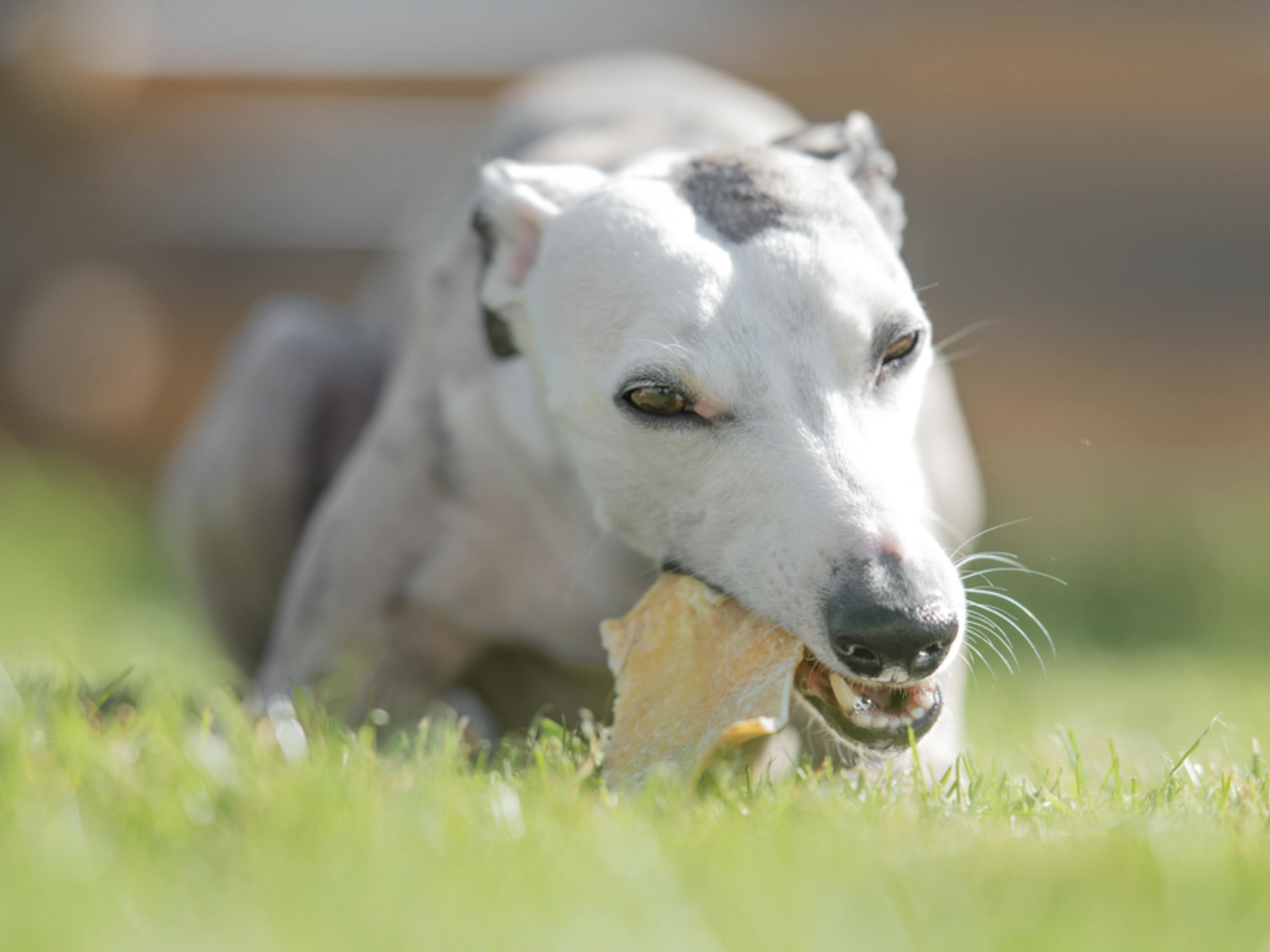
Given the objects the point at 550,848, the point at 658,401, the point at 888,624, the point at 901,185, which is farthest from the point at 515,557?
the point at 901,185

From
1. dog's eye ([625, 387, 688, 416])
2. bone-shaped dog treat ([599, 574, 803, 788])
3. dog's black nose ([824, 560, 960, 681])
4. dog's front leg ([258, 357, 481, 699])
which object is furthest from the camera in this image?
dog's front leg ([258, 357, 481, 699])

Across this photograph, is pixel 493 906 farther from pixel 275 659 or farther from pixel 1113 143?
pixel 1113 143

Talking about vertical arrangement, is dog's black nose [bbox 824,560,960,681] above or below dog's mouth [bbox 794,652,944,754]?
above

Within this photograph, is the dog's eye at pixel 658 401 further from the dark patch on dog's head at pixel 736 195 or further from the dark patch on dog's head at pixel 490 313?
the dark patch on dog's head at pixel 490 313

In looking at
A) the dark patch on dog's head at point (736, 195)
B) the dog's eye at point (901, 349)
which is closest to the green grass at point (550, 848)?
the dog's eye at point (901, 349)

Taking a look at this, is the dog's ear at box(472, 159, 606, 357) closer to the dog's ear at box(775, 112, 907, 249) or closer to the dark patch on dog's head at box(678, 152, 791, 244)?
the dark patch on dog's head at box(678, 152, 791, 244)

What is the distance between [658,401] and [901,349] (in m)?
0.45

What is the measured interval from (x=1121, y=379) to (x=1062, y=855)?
566cm

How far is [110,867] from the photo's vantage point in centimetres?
166

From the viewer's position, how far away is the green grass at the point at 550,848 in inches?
60.1

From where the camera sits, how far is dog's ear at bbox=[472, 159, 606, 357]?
2.89 meters

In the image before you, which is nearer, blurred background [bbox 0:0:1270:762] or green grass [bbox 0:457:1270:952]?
green grass [bbox 0:457:1270:952]

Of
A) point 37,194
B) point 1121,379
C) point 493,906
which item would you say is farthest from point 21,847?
point 37,194

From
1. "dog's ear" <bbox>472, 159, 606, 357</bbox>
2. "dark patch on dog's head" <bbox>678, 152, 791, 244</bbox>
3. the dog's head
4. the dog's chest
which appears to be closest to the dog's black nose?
the dog's head
